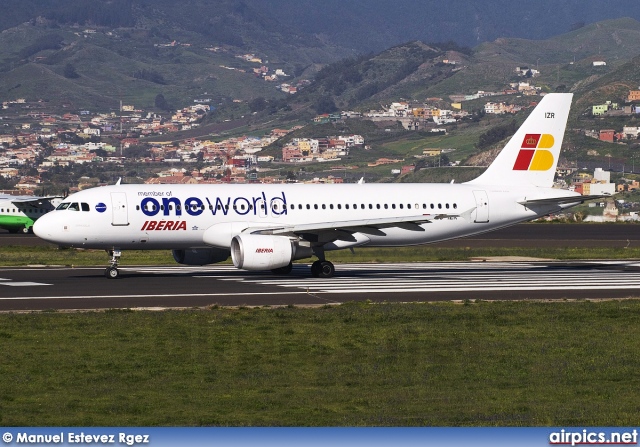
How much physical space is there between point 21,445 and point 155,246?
31.1 meters

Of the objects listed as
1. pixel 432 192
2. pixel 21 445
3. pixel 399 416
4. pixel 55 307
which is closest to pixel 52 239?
pixel 55 307

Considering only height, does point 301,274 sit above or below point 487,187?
below

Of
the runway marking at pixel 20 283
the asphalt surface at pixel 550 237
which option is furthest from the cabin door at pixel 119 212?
the asphalt surface at pixel 550 237

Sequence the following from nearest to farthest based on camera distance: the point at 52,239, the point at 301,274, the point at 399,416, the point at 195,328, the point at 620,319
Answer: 1. the point at 399,416
2. the point at 195,328
3. the point at 620,319
4. the point at 52,239
5. the point at 301,274

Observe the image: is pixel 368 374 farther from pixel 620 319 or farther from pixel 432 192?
pixel 432 192

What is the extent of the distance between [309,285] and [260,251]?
212cm

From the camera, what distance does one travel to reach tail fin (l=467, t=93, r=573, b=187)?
4872 cm

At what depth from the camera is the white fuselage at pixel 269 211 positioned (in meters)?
42.8

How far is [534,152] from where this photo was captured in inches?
1930

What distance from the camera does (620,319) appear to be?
100 feet

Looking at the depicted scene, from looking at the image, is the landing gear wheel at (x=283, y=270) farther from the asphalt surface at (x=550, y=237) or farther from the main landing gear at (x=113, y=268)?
the asphalt surface at (x=550, y=237)

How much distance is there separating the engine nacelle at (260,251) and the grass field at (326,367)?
8.42 m

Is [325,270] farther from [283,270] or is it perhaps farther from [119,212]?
[119,212]

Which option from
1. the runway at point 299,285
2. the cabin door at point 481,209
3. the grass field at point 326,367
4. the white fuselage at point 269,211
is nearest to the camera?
the grass field at point 326,367
